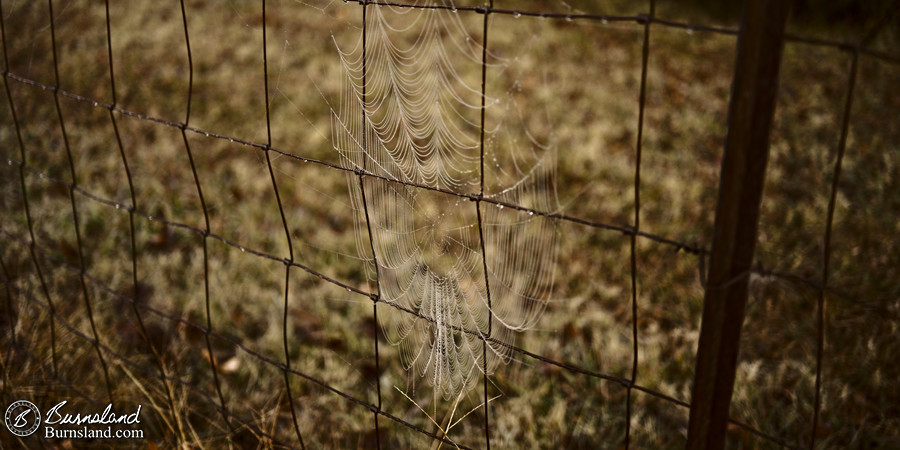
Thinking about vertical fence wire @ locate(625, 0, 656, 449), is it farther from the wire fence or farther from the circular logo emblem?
the circular logo emblem

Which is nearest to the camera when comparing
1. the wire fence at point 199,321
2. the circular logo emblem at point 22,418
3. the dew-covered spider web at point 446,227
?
the wire fence at point 199,321

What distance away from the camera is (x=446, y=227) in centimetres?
290

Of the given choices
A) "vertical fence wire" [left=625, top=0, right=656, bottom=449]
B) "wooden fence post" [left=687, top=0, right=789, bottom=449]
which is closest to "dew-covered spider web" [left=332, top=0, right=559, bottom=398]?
"vertical fence wire" [left=625, top=0, right=656, bottom=449]

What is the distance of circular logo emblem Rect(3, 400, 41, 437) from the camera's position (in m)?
1.69

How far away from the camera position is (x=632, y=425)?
75.9 inches

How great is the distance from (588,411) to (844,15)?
614 centimetres

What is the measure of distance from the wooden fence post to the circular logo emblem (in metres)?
1.72

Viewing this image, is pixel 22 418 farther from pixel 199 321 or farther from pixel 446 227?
pixel 446 227

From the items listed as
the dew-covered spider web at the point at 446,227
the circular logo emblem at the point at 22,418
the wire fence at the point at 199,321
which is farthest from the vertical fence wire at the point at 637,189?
the circular logo emblem at the point at 22,418

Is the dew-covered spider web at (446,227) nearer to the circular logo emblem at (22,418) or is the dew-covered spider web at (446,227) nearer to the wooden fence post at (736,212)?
the wooden fence post at (736,212)

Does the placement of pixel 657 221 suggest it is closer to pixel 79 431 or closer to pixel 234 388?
pixel 234 388

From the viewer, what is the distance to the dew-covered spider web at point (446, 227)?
6.18 feet

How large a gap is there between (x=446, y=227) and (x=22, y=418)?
1750 mm

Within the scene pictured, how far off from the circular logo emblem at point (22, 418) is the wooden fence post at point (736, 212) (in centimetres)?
172
